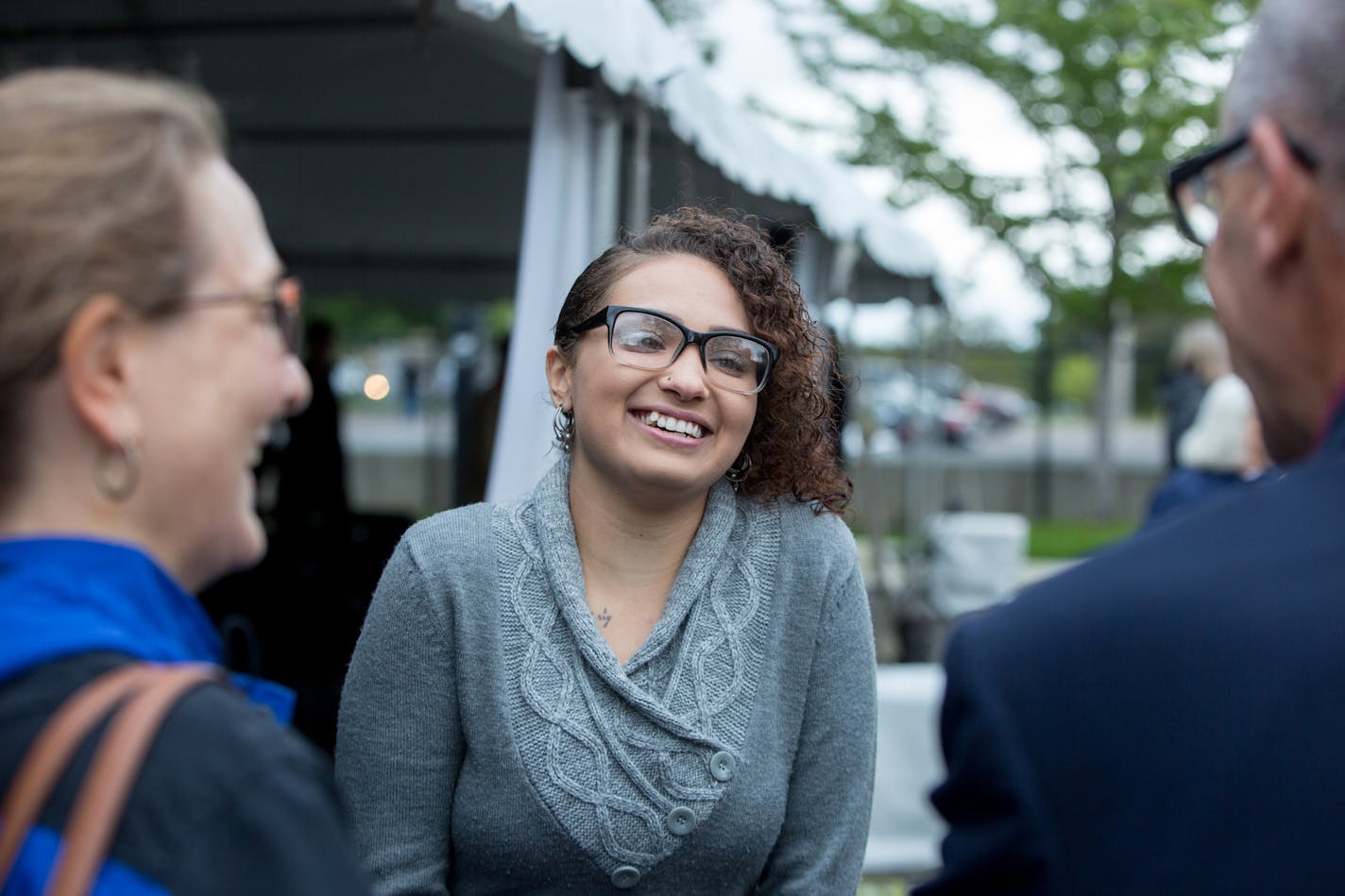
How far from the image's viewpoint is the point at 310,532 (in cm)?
811

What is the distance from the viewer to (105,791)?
2.93ft

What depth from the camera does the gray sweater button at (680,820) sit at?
183 centimetres

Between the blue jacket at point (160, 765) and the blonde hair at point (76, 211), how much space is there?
11 cm

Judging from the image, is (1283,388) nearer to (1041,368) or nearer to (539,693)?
Answer: (539,693)

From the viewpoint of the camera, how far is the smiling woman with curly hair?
1.84m

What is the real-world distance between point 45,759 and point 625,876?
1.08 m

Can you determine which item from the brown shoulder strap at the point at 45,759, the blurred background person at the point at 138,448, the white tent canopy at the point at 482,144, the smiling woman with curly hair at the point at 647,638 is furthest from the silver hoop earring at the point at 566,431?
the brown shoulder strap at the point at 45,759

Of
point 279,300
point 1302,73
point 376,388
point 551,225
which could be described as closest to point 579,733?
point 279,300

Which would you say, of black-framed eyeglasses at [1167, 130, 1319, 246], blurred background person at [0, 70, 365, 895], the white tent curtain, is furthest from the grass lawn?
blurred background person at [0, 70, 365, 895]

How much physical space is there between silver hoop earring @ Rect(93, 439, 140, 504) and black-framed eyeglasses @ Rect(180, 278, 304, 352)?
0.43 feet

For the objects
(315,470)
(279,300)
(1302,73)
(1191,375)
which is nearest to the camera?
(1302,73)

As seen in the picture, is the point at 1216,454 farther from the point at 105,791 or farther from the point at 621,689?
the point at 105,791

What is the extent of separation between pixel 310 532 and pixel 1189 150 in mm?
7925

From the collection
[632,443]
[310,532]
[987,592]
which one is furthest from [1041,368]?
[632,443]
